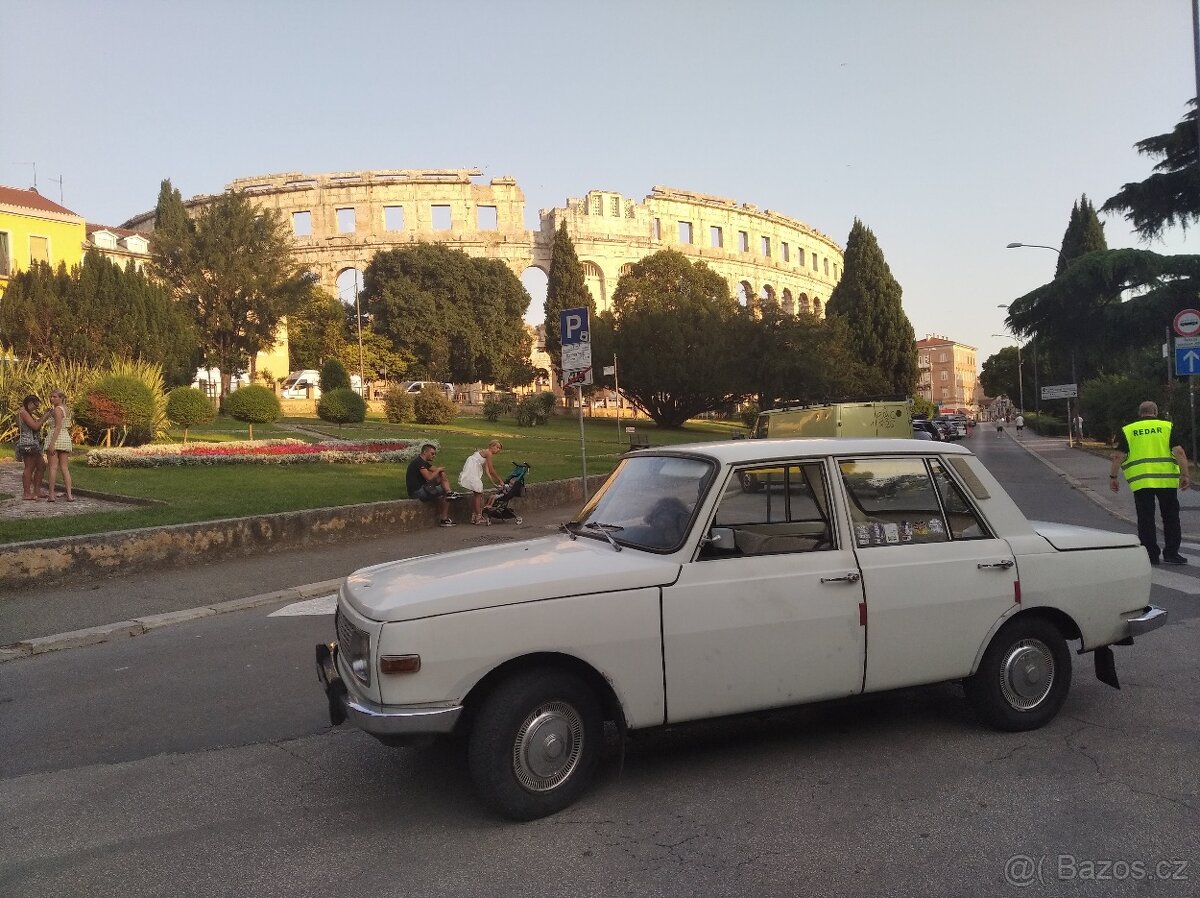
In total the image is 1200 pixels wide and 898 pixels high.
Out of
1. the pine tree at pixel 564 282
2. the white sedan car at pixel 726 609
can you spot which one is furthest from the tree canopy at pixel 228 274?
the white sedan car at pixel 726 609

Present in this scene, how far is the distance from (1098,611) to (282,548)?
10.2m

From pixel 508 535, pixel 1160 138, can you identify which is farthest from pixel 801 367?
pixel 508 535

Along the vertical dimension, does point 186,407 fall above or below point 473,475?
above

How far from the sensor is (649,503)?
4496mm

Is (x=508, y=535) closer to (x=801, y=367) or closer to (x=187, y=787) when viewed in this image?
(x=187, y=787)

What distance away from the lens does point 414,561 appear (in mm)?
4625

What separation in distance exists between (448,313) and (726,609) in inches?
2499

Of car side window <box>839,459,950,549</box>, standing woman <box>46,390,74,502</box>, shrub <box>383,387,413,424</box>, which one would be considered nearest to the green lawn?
standing woman <box>46,390,74,502</box>

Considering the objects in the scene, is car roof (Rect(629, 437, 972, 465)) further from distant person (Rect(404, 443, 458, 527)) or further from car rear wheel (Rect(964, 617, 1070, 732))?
distant person (Rect(404, 443, 458, 527))

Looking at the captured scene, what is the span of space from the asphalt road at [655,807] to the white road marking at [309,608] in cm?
273

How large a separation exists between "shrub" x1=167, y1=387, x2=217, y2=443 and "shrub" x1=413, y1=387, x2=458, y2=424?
Answer: 14912 mm

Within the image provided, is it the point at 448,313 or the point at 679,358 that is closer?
the point at 679,358

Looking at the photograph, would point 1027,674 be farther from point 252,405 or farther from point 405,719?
point 252,405

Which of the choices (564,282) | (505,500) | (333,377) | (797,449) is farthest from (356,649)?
(564,282)
